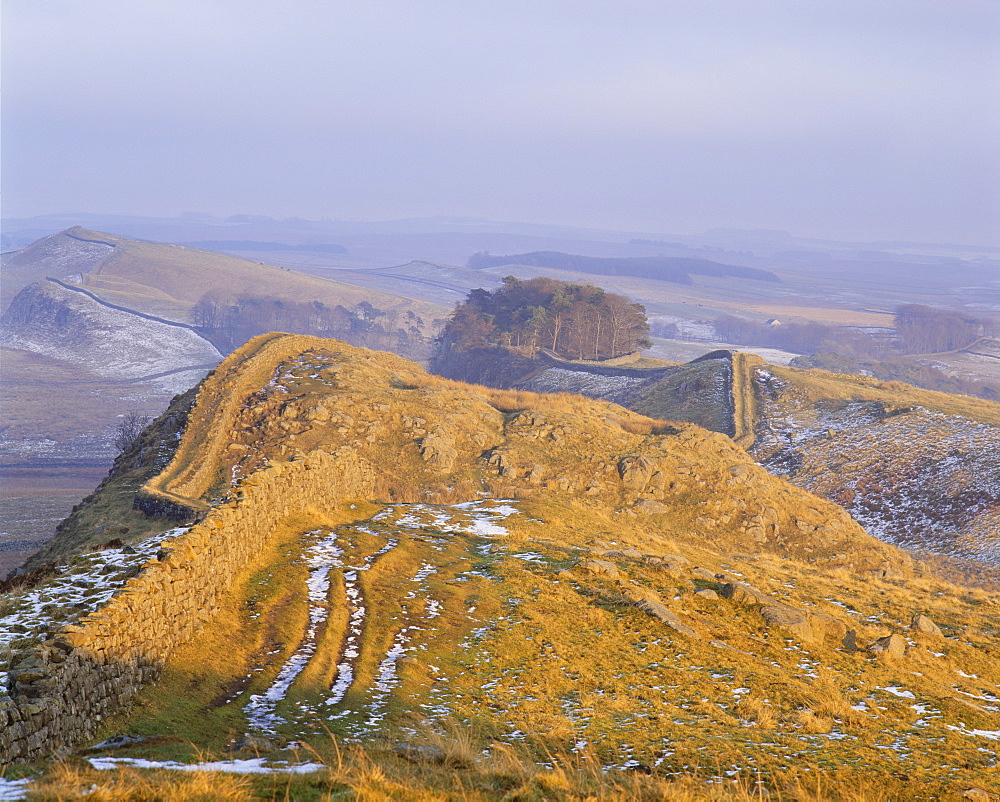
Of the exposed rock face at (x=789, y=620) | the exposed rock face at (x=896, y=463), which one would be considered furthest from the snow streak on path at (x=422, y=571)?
the exposed rock face at (x=896, y=463)

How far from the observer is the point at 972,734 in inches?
480

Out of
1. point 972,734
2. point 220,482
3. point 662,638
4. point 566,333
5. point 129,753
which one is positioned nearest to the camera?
point 129,753

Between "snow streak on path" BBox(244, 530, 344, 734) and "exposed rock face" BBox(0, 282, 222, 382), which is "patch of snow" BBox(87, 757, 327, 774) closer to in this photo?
"snow streak on path" BBox(244, 530, 344, 734)

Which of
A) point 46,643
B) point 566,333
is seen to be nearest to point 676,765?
point 46,643

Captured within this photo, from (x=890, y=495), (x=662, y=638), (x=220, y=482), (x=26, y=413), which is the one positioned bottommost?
(x=26, y=413)

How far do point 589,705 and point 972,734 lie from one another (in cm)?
597

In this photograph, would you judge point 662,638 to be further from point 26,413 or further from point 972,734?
point 26,413

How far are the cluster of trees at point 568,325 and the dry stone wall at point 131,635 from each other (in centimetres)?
9543

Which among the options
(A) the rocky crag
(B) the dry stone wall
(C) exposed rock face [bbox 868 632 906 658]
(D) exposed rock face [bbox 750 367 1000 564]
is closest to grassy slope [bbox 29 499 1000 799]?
(A) the rocky crag

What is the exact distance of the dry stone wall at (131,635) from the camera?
8977 millimetres

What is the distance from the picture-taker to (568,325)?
115250mm

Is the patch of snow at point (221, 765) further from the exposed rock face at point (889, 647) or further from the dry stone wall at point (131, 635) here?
the exposed rock face at point (889, 647)

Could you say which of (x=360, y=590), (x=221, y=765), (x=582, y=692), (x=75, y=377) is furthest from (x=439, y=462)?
(x=75, y=377)

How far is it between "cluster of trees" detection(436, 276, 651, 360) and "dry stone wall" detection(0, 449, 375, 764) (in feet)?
313
